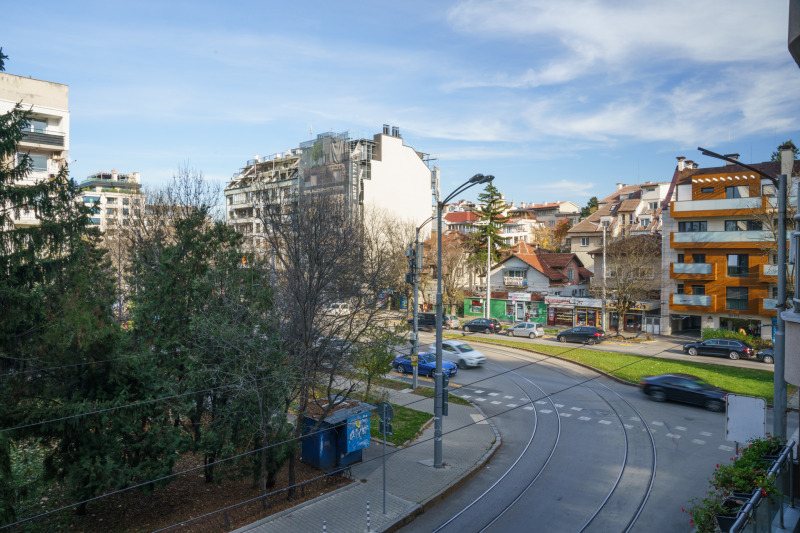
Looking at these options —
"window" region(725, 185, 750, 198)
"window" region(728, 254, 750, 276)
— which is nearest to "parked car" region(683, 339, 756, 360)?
"window" region(728, 254, 750, 276)

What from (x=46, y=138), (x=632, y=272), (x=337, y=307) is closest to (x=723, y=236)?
(x=632, y=272)

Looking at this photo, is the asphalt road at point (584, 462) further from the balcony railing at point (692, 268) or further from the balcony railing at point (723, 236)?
the balcony railing at point (723, 236)

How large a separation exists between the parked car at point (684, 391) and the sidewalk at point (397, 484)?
8.56 metres

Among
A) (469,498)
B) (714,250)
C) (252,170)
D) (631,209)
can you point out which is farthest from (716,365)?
(252,170)

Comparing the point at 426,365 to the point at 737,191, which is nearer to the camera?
the point at 426,365

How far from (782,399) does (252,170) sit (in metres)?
75.8

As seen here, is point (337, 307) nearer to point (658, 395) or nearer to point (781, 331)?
point (781, 331)

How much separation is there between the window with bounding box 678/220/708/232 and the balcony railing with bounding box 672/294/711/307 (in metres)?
5.50

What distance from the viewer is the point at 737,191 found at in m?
39.9

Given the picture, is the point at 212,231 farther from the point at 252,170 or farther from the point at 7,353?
the point at 252,170

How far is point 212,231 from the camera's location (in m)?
16.1

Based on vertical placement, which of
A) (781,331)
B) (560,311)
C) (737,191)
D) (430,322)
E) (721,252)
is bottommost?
(430,322)

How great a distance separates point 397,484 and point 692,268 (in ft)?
117

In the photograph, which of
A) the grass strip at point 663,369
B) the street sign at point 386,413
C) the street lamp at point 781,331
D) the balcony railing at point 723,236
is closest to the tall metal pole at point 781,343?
the street lamp at point 781,331
